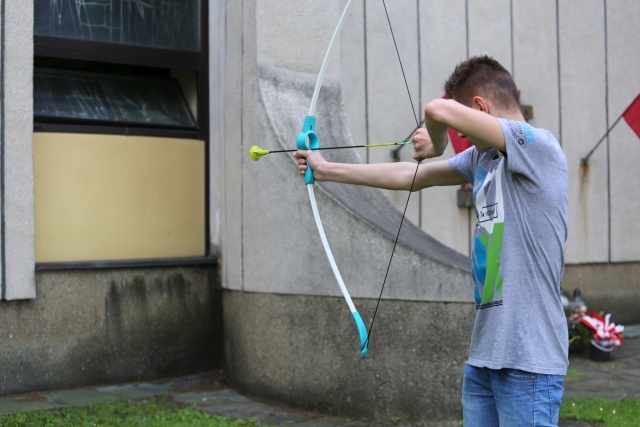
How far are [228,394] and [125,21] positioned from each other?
2.65 metres

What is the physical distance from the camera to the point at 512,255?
276 cm

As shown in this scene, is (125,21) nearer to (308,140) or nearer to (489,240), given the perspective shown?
(308,140)

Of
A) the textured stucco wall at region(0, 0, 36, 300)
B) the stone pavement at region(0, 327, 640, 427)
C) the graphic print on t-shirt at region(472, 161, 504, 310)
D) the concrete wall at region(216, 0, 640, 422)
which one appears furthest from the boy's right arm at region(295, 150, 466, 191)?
the textured stucco wall at region(0, 0, 36, 300)

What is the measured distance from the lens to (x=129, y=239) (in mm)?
6355

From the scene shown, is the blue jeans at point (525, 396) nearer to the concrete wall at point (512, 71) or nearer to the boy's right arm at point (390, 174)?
the boy's right arm at point (390, 174)

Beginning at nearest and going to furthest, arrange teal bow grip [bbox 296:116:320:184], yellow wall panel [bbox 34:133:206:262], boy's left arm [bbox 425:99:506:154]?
boy's left arm [bbox 425:99:506:154] < teal bow grip [bbox 296:116:320:184] < yellow wall panel [bbox 34:133:206:262]

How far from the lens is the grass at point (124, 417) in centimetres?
502

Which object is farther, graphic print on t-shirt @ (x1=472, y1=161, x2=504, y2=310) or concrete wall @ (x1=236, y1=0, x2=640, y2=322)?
concrete wall @ (x1=236, y1=0, x2=640, y2=322)

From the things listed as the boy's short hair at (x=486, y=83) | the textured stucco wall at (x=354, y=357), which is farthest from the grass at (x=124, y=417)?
the boy's short hair at (x=486, y=83)

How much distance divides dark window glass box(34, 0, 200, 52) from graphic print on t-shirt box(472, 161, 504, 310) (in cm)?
409

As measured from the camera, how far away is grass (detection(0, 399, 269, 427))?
16.5 ft

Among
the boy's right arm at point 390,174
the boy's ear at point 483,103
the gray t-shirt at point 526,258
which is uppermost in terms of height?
the boy's ear at point 483,103

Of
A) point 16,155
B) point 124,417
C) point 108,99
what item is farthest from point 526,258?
point 108,99

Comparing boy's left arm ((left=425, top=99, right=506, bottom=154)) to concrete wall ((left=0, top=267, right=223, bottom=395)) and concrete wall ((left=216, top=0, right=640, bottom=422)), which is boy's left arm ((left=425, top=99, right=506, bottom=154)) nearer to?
concrete wall ((left=216, top=0, right=640, bottom=422))
